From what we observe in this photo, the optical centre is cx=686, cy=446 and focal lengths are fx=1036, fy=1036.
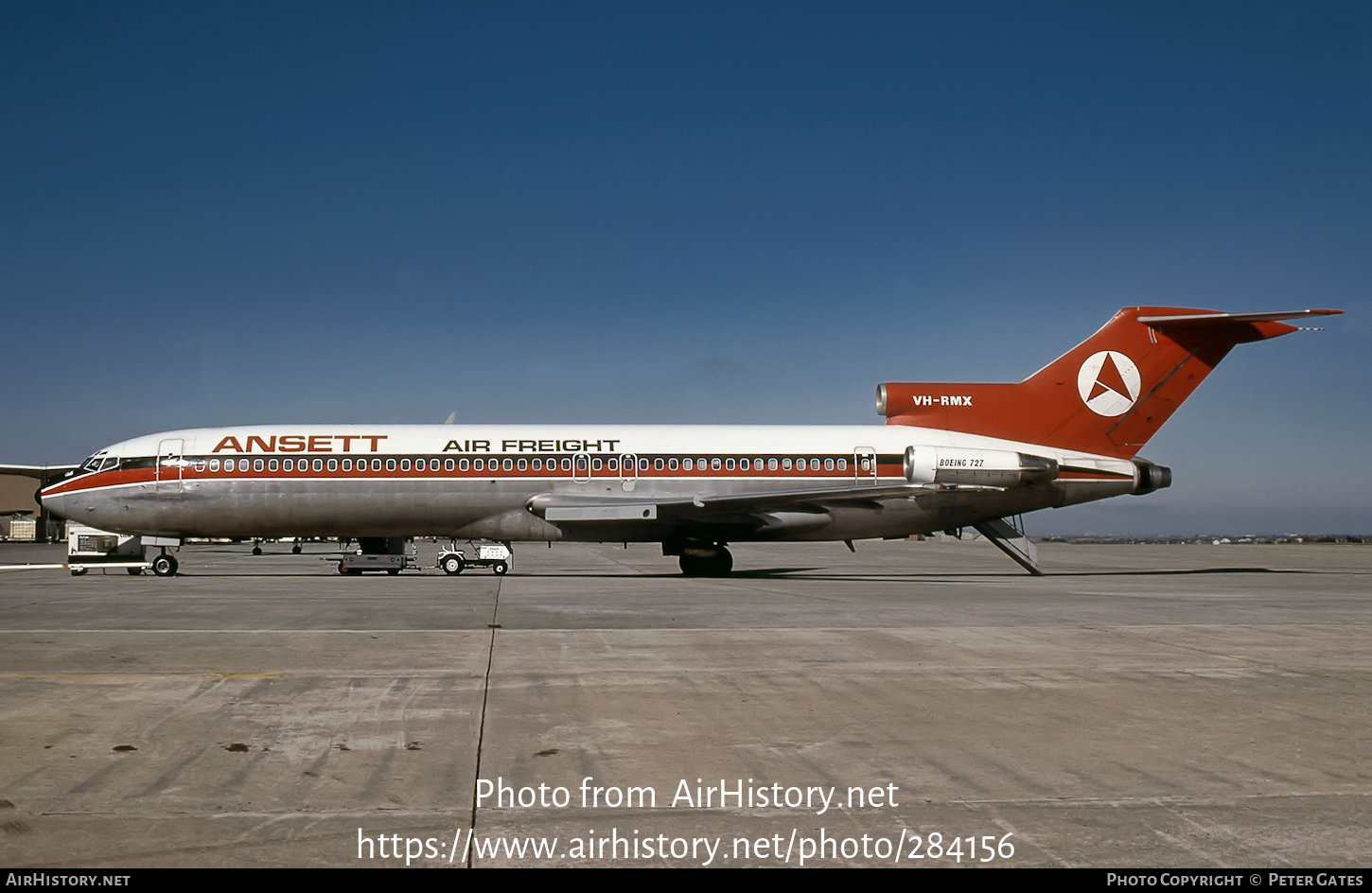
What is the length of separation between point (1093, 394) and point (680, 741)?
2633cm

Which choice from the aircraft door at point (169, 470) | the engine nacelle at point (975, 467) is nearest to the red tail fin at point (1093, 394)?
the engine nacelle at point (975, 467)

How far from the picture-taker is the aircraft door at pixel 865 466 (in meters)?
28.9

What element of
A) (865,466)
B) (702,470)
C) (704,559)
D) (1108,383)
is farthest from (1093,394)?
(704,559)

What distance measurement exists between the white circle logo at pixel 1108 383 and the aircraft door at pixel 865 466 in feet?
22.0

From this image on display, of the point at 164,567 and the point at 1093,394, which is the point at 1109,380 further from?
the point at 164,567

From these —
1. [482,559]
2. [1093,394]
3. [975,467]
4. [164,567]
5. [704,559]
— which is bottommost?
[704,559]

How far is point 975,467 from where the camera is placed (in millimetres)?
28484

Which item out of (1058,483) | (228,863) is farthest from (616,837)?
(1058,483)

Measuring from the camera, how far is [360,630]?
1300cm

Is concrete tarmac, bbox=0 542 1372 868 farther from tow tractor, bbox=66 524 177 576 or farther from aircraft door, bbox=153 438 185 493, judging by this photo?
tow tractor, bbox=66 524 177 576

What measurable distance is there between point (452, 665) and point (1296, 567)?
36.0 m

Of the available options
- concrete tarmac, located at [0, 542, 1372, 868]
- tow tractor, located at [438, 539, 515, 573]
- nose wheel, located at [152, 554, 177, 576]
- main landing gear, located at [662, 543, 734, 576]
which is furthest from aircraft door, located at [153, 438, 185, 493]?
concrete tarmac, located at [0, 542, 1372, 868]
